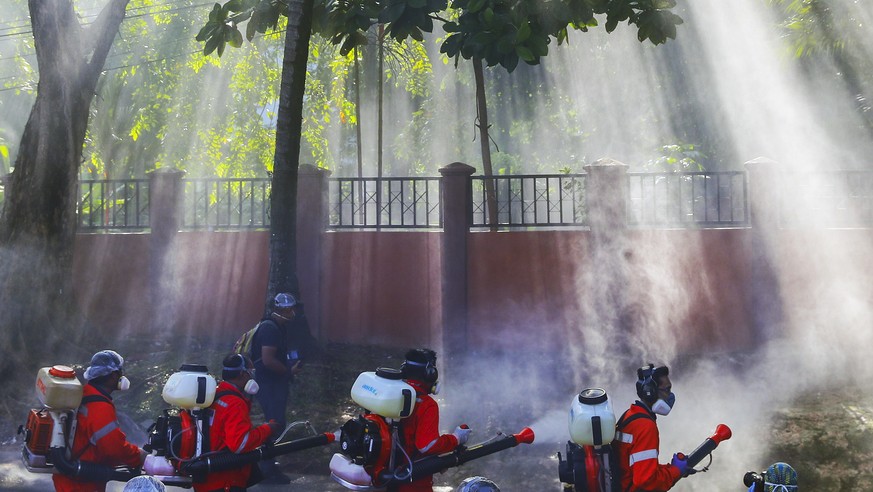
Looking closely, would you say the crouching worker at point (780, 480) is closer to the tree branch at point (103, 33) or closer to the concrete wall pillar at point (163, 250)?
the tree branch at point (103, 33)

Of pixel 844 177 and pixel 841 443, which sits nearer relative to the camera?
pixel 841 443

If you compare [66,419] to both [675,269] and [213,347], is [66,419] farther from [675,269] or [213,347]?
[675,269]

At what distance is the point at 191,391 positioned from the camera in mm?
5438

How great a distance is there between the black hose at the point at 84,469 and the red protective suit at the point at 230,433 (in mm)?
511

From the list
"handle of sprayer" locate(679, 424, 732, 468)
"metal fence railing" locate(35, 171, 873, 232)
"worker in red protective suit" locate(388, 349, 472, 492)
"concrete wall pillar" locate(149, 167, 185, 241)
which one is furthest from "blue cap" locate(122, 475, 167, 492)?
"concrete wall pillar" locate(149, 167, 185, 241)

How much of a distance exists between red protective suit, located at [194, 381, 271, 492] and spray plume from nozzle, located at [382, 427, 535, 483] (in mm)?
890

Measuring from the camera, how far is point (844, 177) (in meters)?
11.6

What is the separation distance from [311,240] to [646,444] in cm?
783

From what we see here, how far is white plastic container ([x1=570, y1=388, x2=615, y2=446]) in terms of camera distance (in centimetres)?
489

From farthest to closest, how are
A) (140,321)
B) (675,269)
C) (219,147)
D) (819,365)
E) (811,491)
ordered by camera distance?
1. (219,147)
2. (140,321)
3. (675,269)
4. (819,365)
5. (811,491)

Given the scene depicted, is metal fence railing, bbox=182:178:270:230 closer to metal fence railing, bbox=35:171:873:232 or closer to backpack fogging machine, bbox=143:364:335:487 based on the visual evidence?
metal fence railing, bbox=35:171:873:232

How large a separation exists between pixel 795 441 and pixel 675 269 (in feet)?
10.3

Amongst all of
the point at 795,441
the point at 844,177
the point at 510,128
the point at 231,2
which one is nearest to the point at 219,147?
the point at 510,128

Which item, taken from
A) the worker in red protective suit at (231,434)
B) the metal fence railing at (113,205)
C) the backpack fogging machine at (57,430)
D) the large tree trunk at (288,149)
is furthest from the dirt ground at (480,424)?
the backpack fogging machine at (57,430)
